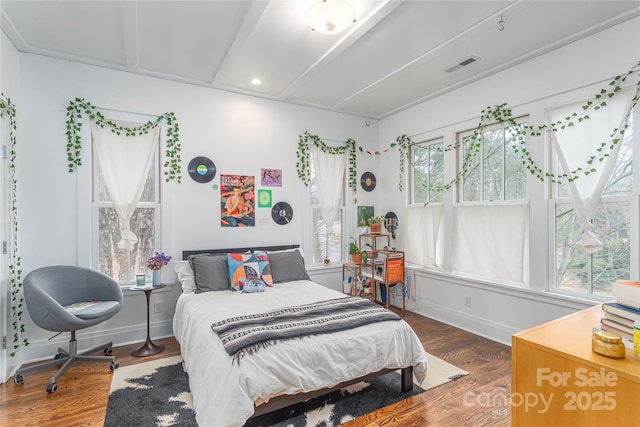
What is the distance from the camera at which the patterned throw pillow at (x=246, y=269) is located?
3377mm

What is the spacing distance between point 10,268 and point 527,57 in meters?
5.15

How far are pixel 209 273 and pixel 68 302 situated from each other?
128cm

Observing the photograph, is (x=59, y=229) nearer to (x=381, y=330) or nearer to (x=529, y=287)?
(x=381, y=330)

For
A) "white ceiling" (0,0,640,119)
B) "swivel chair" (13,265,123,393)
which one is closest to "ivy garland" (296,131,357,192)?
"white ceiling" (0,0,640,119)

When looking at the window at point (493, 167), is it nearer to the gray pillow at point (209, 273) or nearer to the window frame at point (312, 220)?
the window frame at point (312, 220)

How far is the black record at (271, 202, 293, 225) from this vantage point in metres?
4.28

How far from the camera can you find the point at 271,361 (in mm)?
1935

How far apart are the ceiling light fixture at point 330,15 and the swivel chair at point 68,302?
2.96m

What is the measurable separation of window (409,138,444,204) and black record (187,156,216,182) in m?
2.75

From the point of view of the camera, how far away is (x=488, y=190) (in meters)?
3.66

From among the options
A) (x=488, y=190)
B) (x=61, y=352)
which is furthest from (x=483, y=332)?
(x=61, y=352)

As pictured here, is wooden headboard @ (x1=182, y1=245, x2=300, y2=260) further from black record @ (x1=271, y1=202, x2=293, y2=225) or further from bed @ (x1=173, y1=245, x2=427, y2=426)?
bed @ (x1=173, y1=245, x2=427, y2=426)

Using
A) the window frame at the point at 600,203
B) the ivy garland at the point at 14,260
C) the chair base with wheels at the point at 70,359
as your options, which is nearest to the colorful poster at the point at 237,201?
the chair base with wheels at the point at 70,359

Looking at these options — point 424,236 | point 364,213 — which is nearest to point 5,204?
point 364,213
